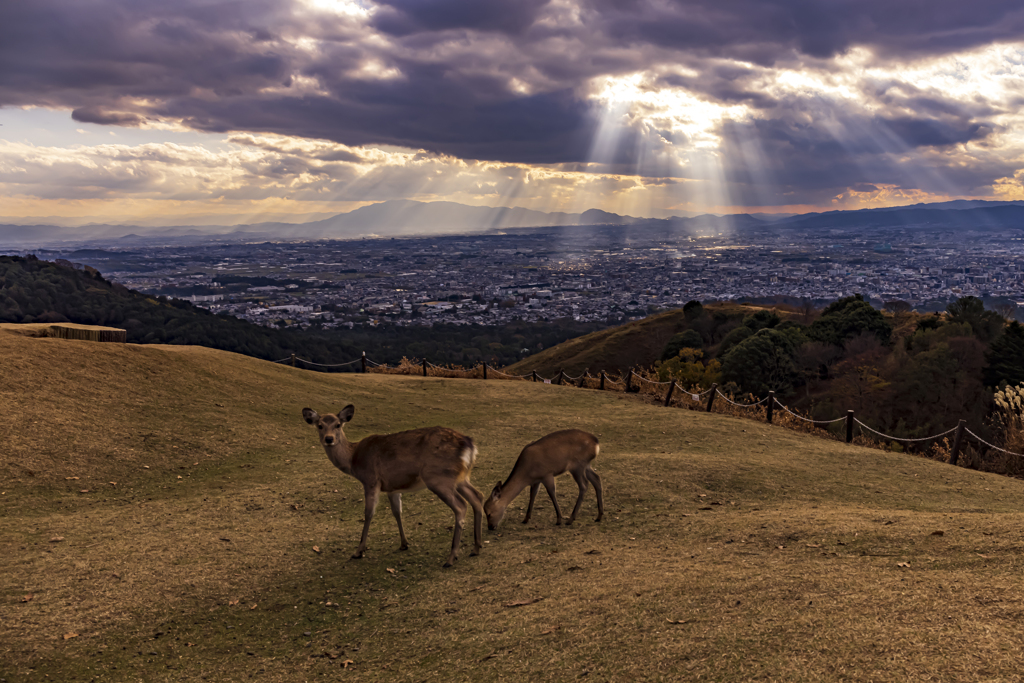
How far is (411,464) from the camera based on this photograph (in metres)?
6.91

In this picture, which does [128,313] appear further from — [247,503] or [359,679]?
[359,679]

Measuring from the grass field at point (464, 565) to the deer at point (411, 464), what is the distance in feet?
2.08

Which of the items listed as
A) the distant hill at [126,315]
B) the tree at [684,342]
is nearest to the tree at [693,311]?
the tree at [684,342]

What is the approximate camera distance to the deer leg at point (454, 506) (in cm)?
684

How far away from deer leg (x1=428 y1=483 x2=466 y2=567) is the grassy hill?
144 ft

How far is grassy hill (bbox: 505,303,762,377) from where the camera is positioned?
54134 mm

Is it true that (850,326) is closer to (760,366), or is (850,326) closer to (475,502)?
(760,366)

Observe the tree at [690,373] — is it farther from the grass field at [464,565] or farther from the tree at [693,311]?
the grass field at [464,565]

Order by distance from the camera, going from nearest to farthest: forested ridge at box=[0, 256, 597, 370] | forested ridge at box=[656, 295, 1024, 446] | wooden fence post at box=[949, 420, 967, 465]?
wooden fence post at box=[949, 420, 967, 465] → forested ridge at box=[656, 295, 1024, 446] → forested ridge at box=[0, 256, 597, 370]

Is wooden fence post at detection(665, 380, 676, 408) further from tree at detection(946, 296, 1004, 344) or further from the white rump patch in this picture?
tree at detection(946, 296, 1004, 344)

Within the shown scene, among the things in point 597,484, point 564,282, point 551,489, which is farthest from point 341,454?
point 564,282

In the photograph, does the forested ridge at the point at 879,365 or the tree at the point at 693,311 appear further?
the tree at the point at 693,311

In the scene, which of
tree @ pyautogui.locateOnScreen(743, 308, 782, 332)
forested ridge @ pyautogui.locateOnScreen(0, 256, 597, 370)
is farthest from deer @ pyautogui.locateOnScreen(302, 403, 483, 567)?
tree @ pyautogui.locateOnScreen(743, 308, 782, 332)

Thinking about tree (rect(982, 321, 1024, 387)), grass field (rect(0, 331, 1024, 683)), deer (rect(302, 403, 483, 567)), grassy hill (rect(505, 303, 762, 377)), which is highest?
deer (rect(302, 403, 483, 567))
